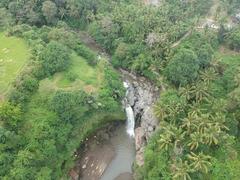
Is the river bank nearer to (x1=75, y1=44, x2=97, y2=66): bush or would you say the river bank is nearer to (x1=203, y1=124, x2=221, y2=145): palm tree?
(x1=203, y1=124, x2=221, y2=145): palm tree

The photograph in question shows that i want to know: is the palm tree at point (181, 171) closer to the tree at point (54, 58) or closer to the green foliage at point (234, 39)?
the tree at point (54, 58)

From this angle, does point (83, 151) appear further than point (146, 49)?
No

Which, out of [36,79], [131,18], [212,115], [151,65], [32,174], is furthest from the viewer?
[131,18]

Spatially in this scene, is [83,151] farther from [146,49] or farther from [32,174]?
[146,49]

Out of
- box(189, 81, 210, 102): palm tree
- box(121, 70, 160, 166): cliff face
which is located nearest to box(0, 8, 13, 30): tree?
box(121, 70, 160, 166): cliff face

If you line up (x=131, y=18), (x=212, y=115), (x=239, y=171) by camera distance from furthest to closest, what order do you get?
(x=131, y=18), (x=212, y=115), (x=239, y=171)

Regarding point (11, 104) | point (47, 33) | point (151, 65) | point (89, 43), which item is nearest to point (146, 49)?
point (151, 65)

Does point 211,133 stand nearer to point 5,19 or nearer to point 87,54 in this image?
point 87,54
